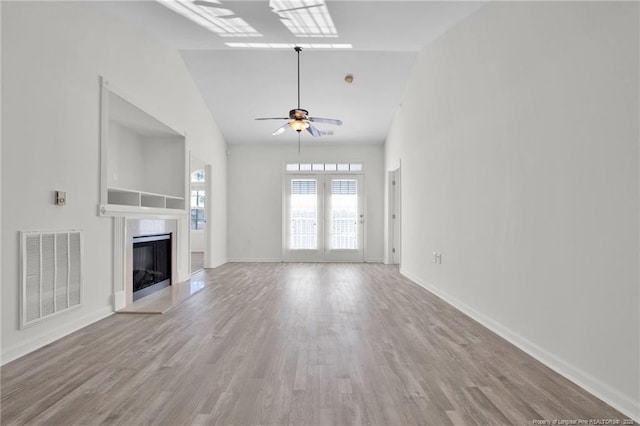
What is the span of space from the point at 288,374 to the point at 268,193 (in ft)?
19.7

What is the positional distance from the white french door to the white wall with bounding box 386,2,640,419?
377cm

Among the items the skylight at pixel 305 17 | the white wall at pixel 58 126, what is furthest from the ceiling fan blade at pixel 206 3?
the white wall at pixel 58 126

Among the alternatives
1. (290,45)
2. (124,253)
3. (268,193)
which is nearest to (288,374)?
(124,253)

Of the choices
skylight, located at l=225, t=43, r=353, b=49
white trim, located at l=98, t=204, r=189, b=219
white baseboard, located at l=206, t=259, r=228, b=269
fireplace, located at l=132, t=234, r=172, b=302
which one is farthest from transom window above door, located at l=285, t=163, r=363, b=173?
fireplace, located at l=132, t=234, r=172, b=302

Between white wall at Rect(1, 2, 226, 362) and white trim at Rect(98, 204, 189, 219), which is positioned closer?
white wall at Rect(1, 2, 226, 362)

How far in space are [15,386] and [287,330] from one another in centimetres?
176

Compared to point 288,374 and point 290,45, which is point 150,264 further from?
point 290,45

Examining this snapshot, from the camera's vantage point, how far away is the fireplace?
163 inches

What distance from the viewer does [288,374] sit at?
215 cm

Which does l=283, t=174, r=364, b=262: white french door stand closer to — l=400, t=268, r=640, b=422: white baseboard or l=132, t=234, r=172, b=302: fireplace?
l=132, t=234, r=172, b=302: fireplace

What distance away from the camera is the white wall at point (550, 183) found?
5.94ft

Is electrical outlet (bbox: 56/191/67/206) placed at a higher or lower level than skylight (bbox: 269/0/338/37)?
lower

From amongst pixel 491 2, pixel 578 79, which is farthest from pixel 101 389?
pixel 491 2

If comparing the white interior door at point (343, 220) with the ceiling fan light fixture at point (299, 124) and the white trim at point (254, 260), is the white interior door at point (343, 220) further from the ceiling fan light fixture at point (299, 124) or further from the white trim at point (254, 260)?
the ceiling fan light fixture at point (299, 124)
